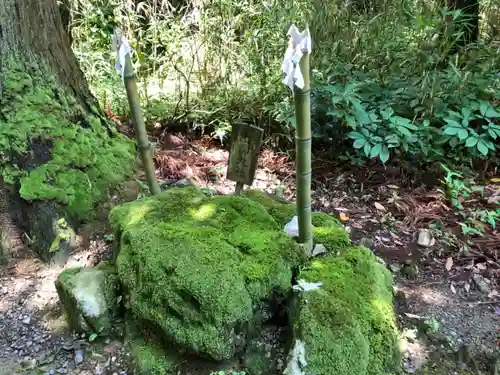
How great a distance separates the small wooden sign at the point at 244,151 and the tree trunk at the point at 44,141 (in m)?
1.01

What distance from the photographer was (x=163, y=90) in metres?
4.48

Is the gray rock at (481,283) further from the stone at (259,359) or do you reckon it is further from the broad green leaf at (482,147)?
the stone at (259,359)

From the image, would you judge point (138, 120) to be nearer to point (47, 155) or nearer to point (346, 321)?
point (47, 155)

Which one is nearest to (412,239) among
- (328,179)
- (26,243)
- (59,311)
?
(328,179)

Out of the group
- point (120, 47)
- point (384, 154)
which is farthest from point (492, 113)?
point (120, 47)

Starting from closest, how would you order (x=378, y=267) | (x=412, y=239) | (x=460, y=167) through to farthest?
(x=378, y=267)
(x=412, y=239)
(x=460, y=167)

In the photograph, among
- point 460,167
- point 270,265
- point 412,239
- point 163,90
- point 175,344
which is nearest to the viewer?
point 175,344

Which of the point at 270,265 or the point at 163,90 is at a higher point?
the point at 163,90

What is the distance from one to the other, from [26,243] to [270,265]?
1.61 meters

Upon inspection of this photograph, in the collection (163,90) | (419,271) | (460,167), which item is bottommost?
(419,271)

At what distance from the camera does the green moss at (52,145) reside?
271 cm

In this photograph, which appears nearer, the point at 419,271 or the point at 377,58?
the point at 419,271

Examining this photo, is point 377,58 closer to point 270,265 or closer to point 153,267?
point 270,265

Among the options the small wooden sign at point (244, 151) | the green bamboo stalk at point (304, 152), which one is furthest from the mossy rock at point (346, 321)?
the small wooden sign at point (244, 151)
